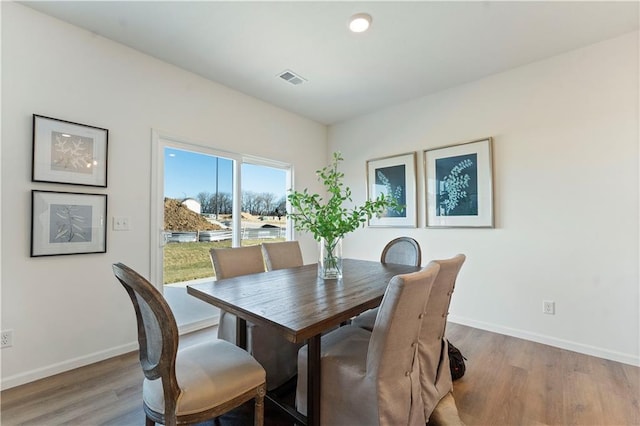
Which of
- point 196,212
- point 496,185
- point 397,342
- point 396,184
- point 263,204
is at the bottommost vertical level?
point 397,342

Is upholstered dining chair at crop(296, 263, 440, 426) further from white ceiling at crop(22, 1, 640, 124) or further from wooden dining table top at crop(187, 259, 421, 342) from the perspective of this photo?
white ceiling at crop(22, 1, 640, 124)

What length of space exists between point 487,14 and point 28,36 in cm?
344

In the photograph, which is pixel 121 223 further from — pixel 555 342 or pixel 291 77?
pixel 555 342

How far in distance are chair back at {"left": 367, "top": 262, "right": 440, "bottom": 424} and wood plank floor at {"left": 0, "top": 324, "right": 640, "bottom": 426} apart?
66 centimetres

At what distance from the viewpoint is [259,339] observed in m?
1.85

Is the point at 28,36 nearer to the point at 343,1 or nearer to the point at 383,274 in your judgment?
the point at 343,1

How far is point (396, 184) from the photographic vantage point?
12.3ft

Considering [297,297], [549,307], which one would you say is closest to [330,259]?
[297,297]

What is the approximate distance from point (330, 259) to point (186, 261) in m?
1.85

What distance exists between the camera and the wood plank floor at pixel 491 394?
5.33 feet

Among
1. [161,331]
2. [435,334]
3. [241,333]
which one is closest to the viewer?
[161,331]

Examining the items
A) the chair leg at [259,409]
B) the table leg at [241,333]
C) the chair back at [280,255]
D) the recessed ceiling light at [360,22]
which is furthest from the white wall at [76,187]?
the chair leg at [259,409]

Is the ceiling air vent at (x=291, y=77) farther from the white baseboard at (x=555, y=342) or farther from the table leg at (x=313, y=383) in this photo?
the white baseboard at (x=555, y=342)

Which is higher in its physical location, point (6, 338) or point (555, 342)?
point (6, 338)
